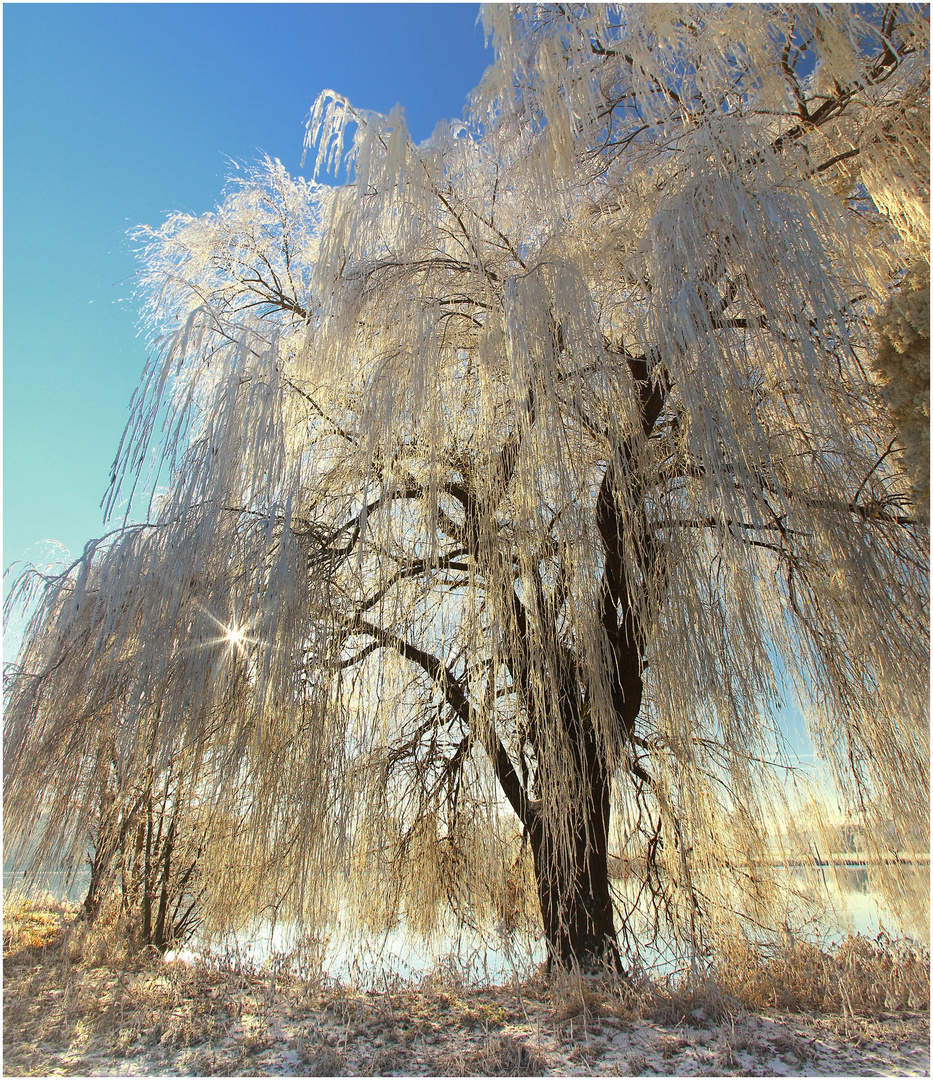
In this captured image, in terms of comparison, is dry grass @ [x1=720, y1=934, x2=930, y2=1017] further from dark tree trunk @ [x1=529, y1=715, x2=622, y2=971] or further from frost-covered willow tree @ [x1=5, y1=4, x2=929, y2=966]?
dark tree trunk @ [x1=529, y1=715, x2=622, y2=971]

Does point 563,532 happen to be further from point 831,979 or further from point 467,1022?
point 831,979

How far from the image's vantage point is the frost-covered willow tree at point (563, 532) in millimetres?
2500

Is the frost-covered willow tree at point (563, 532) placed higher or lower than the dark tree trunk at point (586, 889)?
higher

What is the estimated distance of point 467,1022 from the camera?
2.78 m

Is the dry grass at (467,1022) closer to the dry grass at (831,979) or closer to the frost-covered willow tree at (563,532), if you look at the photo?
the dry grass at (831,979)

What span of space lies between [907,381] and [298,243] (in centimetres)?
386

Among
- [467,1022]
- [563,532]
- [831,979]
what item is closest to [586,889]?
[467,1022]

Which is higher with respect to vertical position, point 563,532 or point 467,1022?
point 563,532

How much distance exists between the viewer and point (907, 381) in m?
2.30

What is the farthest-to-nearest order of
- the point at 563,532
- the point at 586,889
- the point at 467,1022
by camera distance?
the point at 586,889 → the point at 467,1022 → the point at 563,532

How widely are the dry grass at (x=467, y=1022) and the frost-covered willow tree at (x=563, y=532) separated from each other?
0.93 ft

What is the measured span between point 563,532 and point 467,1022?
2.22 m

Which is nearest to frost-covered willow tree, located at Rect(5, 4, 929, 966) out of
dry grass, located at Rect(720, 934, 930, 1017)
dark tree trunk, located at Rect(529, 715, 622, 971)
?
dark tree trunk, located at Rect(529, 715, 622, 971)

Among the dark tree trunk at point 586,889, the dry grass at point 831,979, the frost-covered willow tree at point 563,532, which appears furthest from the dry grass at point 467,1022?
the frost-covered willow tree at point 563,532
